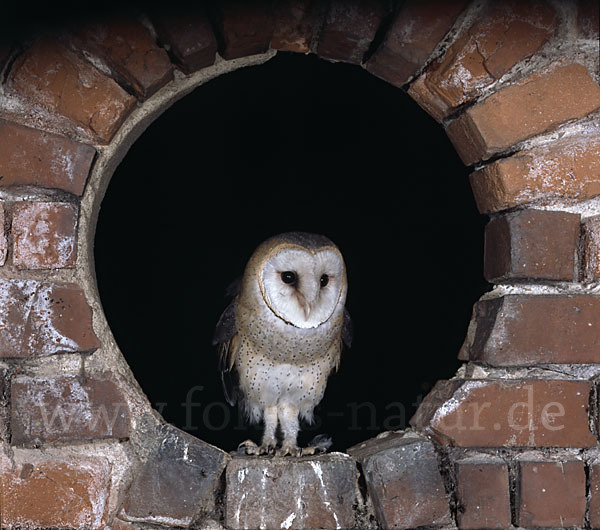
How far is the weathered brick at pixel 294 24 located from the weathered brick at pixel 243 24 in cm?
2

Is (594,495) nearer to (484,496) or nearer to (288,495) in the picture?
(484,496)

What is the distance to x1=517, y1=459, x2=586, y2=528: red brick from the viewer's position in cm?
124

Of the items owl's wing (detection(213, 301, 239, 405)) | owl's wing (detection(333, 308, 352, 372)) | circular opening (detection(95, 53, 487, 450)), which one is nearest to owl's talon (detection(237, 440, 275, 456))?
owl's wing (detection(213, 301, 239, 405))

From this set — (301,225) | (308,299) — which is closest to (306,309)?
(308,299)

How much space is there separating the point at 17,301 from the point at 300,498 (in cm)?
62

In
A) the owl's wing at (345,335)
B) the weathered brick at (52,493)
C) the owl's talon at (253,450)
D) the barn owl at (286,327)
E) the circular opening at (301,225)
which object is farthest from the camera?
the circular opening at (301,225)

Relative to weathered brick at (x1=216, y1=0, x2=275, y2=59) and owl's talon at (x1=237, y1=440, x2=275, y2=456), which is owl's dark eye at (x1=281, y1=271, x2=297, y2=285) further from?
weathered brick at (x1=216, y1=0, x2=275, y2=59)

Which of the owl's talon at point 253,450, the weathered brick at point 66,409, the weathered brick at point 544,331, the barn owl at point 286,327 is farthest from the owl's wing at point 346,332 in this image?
the weathered brick at point 66,409

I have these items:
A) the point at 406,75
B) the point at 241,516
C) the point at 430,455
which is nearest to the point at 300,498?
the point at 241,516

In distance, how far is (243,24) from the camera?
1236mm

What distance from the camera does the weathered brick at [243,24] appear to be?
1.22 meters

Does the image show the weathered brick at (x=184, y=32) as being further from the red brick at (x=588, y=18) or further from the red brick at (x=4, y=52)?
the red brick at (x=588, y=18)

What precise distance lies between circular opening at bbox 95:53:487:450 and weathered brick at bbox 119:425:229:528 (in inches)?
57.9

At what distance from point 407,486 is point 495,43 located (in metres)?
0.84
